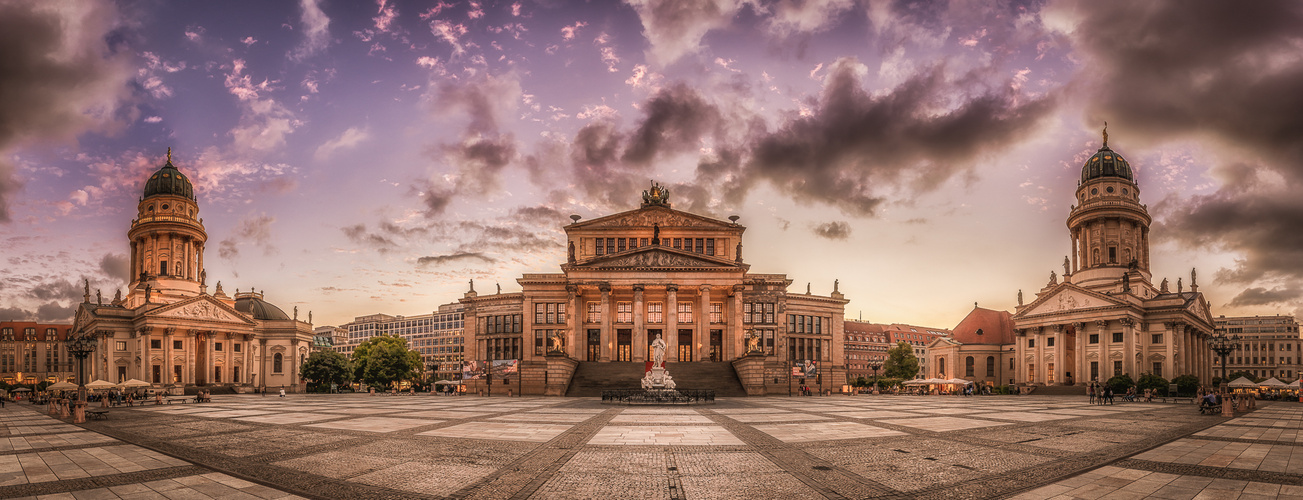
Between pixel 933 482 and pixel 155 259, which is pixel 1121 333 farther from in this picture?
pixel 155 259

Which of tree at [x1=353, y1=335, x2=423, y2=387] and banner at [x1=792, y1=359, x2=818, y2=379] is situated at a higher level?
banner at [x1=792, y1=359, x2=818, y2=379]

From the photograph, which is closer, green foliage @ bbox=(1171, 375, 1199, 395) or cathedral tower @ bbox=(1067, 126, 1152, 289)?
green foliage @ bbox=(1171, 375, 1199, 395)

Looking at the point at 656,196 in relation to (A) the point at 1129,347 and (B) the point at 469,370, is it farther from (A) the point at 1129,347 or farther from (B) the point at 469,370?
(A) the point at 1129,347

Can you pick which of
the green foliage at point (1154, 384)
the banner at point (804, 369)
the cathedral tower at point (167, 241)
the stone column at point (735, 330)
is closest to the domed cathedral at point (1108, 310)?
the green foliage at point (1154, 384)

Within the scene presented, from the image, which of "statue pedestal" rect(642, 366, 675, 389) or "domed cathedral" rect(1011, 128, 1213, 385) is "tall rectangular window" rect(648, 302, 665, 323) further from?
"domed cathedral" rect(1011, 128, 1213, 385)

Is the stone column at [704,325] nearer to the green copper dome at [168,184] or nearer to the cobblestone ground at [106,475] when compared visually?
the cobblestone ground at [106,475]

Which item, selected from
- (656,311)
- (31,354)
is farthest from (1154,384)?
(31,354)

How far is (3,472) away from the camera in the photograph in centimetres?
1530

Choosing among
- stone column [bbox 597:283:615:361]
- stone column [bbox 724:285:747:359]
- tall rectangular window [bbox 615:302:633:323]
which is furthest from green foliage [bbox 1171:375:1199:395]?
stone column [bbox 597:283:615:361]

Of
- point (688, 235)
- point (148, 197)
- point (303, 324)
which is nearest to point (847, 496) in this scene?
point (688, 235)

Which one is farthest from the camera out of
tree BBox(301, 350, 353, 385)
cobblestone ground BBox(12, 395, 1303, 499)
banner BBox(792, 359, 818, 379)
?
tree BBox(301, 350, 353, 385)

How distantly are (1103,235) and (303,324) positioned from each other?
10581 cm

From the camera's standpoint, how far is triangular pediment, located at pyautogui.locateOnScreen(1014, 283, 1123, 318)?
7669 cm

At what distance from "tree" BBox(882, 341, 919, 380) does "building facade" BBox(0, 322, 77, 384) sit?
482 feet
